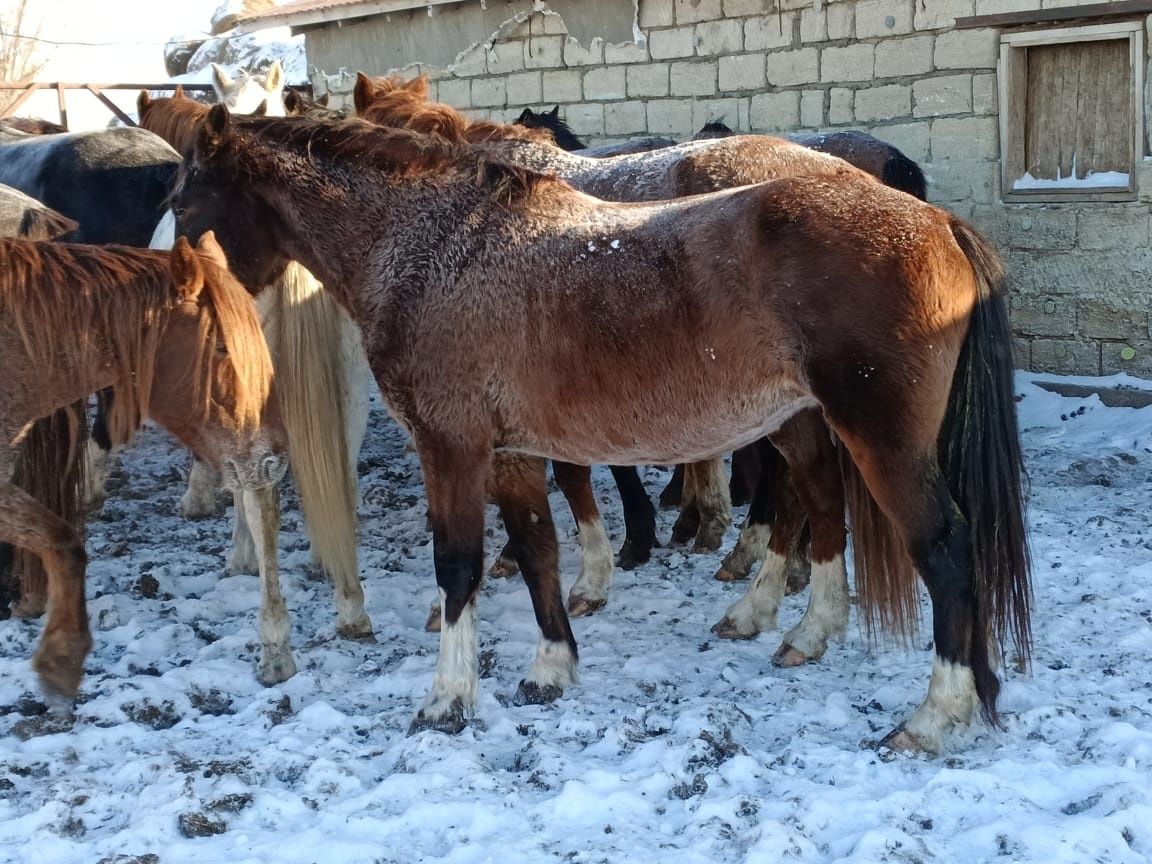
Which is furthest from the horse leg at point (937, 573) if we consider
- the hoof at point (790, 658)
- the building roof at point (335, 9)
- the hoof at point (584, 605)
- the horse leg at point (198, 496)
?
the building roof at point (335, 9)

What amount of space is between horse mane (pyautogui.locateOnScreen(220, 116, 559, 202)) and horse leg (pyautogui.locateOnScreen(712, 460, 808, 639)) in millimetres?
1726

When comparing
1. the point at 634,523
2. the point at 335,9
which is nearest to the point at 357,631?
the point at 634,523

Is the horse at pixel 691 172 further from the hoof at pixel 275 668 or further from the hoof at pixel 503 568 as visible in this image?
the hoof at pixel 275 668

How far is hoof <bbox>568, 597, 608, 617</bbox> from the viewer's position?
195 inches

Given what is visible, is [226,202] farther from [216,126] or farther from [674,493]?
[674,493]

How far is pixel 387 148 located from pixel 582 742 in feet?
7.33

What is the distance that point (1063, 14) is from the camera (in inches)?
280

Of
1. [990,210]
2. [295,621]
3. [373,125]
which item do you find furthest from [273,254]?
[990,210]

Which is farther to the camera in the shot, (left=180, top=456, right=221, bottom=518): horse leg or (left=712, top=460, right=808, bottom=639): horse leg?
(left=180, top=456, right=221, bottom=518): horse leg

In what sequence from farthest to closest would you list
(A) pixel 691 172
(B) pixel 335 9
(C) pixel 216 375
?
1. (B) pixel 335 9
2. (A) pixel 691 172
3. (C) pixel 216 375

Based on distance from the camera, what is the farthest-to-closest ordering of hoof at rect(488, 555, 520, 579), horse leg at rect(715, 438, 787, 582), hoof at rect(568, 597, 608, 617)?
hoof at rect(488, 555, 520, 579) → horse leg at rect(715, 438, 787, 582) → hoof at rect(568, 597, 608, 617)

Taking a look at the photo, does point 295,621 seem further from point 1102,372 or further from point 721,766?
point 1102,372

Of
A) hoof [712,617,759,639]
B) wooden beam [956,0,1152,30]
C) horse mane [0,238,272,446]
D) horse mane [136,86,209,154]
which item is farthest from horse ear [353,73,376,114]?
wooden beam [956,0,1152,30]

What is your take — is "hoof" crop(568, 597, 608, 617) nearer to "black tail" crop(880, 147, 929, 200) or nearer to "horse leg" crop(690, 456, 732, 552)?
"horse leg" crop(690, 456, 732, 552)
